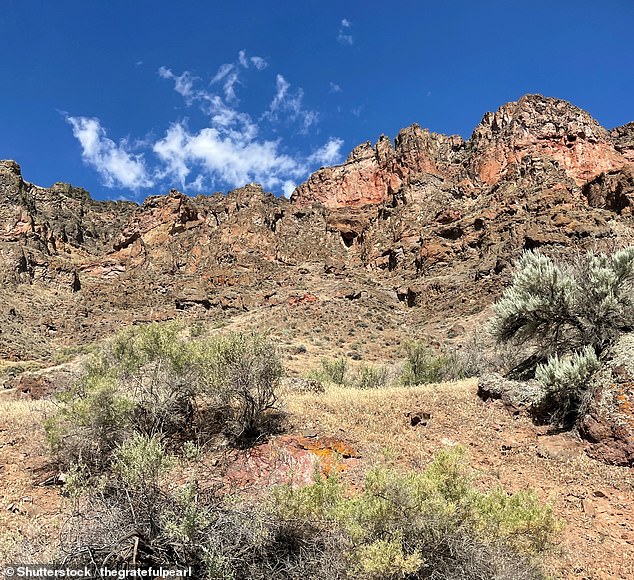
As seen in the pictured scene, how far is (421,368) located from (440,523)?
42.2 feet

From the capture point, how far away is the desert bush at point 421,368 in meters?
16.2

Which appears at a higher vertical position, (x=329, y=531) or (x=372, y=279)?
(x=372, y=279)

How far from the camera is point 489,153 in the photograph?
56.2 meters

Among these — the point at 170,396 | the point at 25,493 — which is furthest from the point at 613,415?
the point at 25,493

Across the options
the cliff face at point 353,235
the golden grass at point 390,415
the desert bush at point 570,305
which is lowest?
the golden grass at point 390,415

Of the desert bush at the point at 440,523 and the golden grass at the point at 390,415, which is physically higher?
the golden grass at the point at 390,415

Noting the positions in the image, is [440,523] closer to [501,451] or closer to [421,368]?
[501,451]

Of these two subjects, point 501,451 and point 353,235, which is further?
point 353,235

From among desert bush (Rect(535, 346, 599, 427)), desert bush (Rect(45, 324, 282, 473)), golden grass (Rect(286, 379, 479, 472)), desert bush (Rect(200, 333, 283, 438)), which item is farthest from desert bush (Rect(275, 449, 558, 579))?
desert bush (Rect(535, 346, 599, 427))

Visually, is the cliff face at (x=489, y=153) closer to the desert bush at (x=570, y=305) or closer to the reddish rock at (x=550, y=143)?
the reddish rock at (x=550, y=143)

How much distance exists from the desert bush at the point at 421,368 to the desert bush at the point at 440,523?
11.3 metres

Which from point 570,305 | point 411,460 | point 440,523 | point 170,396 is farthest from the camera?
point 570,305

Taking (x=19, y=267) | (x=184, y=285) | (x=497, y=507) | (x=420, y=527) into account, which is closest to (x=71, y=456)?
(x=420, y=527)

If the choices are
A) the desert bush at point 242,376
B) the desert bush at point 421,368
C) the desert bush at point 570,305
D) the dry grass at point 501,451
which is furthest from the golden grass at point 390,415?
the desert bush at point 421,368
